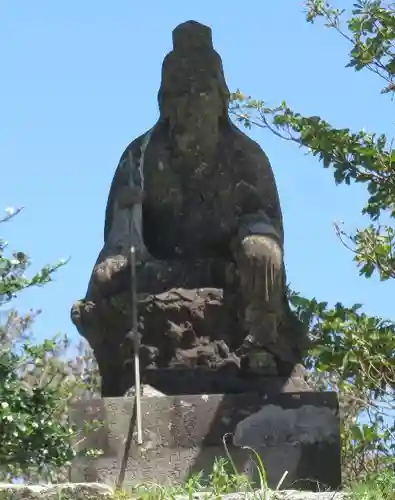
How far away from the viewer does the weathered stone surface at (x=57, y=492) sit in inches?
217

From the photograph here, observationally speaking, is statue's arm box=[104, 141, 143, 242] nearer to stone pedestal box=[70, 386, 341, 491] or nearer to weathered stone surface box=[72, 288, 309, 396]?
weathered stone surface box=[72, 288, 309, 396]

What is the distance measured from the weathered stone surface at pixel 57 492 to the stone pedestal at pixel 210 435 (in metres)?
1.10

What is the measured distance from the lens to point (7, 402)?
6664mm

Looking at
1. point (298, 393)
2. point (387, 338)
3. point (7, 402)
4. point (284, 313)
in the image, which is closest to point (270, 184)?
point (284, 313)

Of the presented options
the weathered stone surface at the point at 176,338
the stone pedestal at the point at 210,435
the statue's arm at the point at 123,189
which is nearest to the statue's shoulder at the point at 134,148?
the statue's arm at the point at 123,189

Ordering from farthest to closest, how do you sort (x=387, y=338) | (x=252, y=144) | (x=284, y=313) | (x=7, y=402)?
(x=387, y=338), (x=252, y=144), (x=284, y=313), (x=7, y=402)

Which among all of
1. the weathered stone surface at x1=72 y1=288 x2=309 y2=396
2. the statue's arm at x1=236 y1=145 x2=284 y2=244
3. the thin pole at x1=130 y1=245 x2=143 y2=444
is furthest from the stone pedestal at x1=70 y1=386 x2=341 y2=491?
the statue's arm at x1=236 y1=145 x2=284 y2=244

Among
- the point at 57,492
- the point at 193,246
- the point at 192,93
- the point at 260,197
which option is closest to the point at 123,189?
the point at 193,246

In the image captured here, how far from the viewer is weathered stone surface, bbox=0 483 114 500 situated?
217 inches

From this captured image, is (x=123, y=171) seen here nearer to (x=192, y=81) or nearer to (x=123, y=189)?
(x=123, y=189)

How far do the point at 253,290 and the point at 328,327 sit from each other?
3103mm

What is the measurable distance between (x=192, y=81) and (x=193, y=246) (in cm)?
93

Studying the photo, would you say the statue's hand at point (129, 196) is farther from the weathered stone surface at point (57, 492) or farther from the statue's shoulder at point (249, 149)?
the weathered stone surface at point (57, 492)

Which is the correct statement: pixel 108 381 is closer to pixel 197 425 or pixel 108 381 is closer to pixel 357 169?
pixel 197 425
